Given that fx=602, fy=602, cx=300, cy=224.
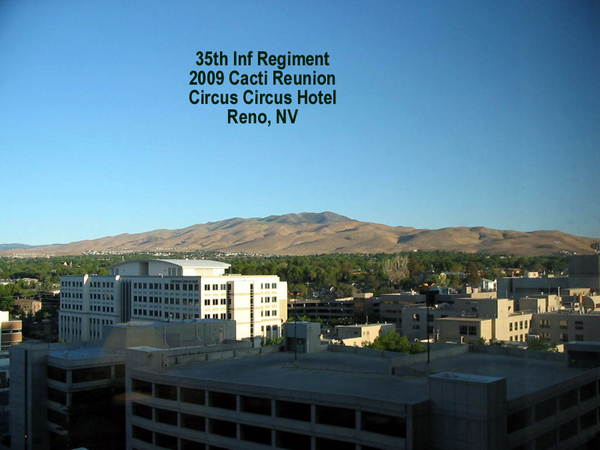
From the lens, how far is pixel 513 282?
611 inches

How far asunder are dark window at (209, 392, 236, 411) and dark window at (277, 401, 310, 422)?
0.43m

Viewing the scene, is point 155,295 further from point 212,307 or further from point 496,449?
point 496,449

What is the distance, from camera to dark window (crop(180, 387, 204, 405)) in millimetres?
4484

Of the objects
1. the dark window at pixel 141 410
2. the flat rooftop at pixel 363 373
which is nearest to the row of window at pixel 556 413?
the flat rooftop at pixel 363 373

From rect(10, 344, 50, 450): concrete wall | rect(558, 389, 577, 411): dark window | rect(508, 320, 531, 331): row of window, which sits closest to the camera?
rect(558, 389, 577, 411): dark window

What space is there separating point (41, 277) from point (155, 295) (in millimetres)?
12487

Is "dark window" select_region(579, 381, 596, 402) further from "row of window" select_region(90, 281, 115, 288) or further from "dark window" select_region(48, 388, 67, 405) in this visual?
"row of window" select_region(90, 281, 115, 288)

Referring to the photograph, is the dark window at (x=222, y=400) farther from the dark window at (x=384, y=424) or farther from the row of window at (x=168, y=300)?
the row of window at (x=168, y=300)

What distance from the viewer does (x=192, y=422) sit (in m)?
4.52

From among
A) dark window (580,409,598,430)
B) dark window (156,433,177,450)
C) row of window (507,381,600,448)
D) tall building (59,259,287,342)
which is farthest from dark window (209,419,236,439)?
tall building (59,259,287,342)

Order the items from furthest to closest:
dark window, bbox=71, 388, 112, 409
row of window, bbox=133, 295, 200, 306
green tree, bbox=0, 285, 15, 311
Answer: green tree, bbox=0, 285, 15, 311 < row of window, bbox=133, 295, 200, 306 < dark window, bbox=71, 388, 112, 409

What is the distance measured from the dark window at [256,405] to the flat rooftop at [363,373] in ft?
0.35

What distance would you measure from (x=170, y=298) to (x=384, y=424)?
462 inches

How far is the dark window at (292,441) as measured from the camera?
3.89 m
